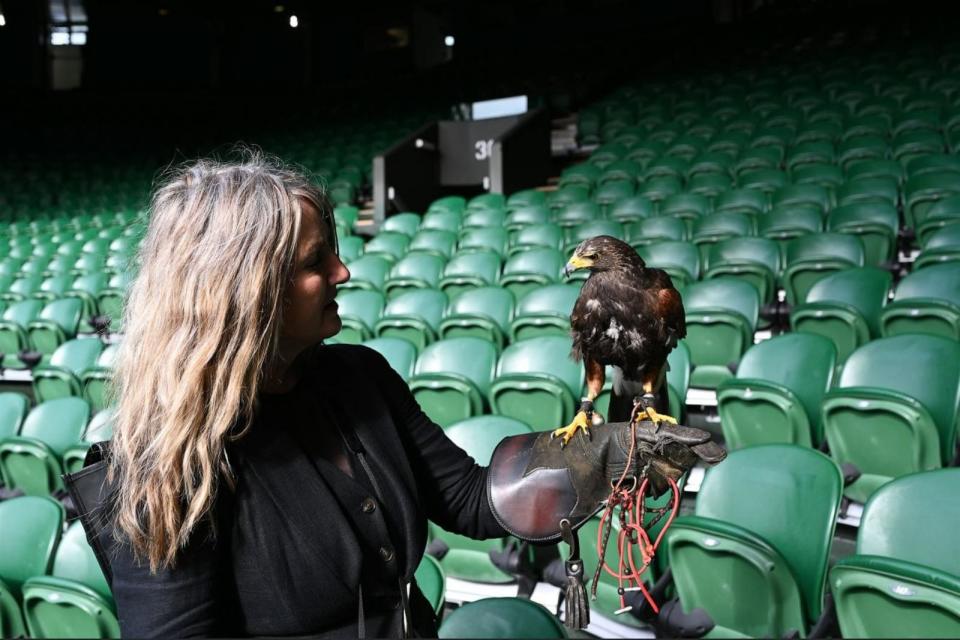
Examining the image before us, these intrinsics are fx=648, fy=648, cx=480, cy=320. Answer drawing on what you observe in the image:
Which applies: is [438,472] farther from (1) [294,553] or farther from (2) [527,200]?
(2) [527,200]

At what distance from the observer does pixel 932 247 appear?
4031 mm

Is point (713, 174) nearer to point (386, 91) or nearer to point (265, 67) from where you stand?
point (386, 91)

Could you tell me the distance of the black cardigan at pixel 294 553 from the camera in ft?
2.83

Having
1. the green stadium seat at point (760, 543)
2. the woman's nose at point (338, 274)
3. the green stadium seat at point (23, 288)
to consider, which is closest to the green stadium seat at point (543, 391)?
the green stadium seat at point (760, 543)

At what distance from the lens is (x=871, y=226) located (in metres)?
4.65

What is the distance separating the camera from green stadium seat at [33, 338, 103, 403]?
4.31 m

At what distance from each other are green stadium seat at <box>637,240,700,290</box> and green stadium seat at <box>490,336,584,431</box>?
4.91 ft

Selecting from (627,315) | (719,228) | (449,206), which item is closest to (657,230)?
(719,228)

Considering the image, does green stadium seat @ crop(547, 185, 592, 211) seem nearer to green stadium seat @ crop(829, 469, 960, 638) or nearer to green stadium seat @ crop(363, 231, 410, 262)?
green stadium seat @ crop(363, 231, 410, 262)

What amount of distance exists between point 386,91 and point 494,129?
7049 millimetres

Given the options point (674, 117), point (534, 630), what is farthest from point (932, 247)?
point (674, 117)

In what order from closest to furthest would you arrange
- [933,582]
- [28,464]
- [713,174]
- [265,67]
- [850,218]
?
[933,582], [28,464], [850,218], [713,174], [265,67]

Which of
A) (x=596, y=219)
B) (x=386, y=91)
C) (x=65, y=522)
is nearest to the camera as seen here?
(x=65, y=522)

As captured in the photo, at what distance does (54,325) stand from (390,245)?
10.1 ft
